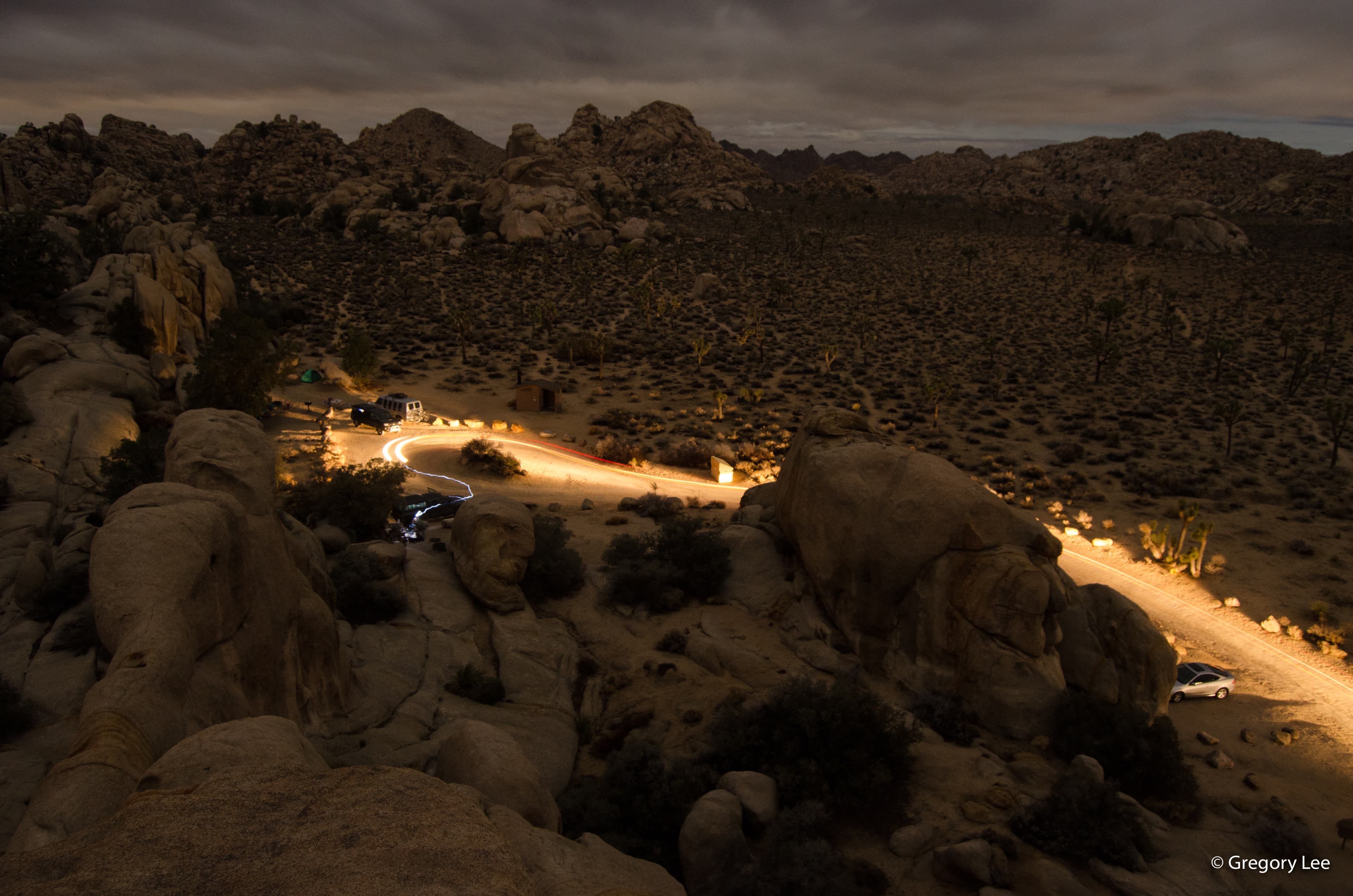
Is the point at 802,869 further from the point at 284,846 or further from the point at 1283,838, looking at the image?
the point at 1283,838

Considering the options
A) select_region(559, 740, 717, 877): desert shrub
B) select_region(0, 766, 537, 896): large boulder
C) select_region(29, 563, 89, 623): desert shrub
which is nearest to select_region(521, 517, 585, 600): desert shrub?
select_region(559, 740, 717, 877): desert shrub

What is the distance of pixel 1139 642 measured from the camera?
57.9ft

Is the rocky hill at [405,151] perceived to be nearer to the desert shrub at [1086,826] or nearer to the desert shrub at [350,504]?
the desert shrub at [350,504]

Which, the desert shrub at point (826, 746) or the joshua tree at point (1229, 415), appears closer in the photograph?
the desert shrub at point (826, 746)

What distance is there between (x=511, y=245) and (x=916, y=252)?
57.4 m

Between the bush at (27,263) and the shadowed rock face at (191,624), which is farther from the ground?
the bush at (27,263)

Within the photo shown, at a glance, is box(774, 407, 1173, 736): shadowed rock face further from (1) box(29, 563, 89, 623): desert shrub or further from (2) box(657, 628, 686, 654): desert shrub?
(1) box(29, 563, 89, 623): desert shrub

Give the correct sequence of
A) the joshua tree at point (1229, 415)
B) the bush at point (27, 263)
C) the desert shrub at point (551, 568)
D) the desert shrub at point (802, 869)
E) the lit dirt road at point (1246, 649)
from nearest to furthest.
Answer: the desert shrub at point (802, 869) < the lit dirt road at point (1246, 649) < the desert shrub at point (551, 568) < the bush at point (27, 263) < the joshua tree at point (1229, 415)

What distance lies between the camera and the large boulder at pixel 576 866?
7410mm

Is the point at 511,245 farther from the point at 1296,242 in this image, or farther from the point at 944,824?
the point at 1296,242

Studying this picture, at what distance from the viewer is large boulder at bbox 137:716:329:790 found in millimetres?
7254

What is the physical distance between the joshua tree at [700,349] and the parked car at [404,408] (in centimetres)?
2194

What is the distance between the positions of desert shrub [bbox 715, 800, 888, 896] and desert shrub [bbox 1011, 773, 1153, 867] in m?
2.99

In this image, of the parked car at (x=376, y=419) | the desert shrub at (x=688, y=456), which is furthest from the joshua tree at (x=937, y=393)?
the parked car at (x=376, y=419)
